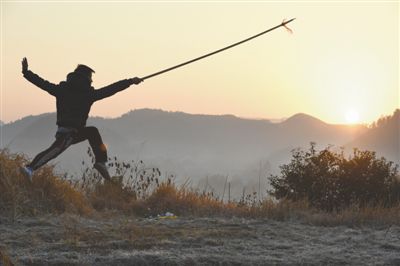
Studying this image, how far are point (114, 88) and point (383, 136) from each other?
5483 inches

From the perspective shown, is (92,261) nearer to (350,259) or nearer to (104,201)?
(350,259)

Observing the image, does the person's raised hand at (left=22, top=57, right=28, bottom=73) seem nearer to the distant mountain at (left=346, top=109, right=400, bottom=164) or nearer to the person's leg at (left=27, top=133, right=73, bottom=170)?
the person's leg at (left=27, top=133, right=73, bottom=170)

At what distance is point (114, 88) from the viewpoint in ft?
28.3

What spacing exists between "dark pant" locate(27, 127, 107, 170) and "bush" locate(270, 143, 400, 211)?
6.27 metres

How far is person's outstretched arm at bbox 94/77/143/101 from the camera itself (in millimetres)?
8414

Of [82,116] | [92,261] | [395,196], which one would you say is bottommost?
[92,261]

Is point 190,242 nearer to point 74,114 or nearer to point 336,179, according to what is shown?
point 74,114

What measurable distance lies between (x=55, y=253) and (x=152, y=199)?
490cm

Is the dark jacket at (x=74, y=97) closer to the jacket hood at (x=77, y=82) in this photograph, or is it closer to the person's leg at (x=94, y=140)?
the jacket hood at (x=77, y=82)

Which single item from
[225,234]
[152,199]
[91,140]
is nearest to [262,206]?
[152,199]

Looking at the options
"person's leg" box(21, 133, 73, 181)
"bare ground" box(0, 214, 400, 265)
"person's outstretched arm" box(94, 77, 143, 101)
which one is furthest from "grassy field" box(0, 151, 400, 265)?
"person's outstretched arm" box(94, 77, 143, 101)

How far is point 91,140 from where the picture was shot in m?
8.34

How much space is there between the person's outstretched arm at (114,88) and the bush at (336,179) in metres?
5.96

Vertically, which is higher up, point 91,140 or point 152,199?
point 91,140
